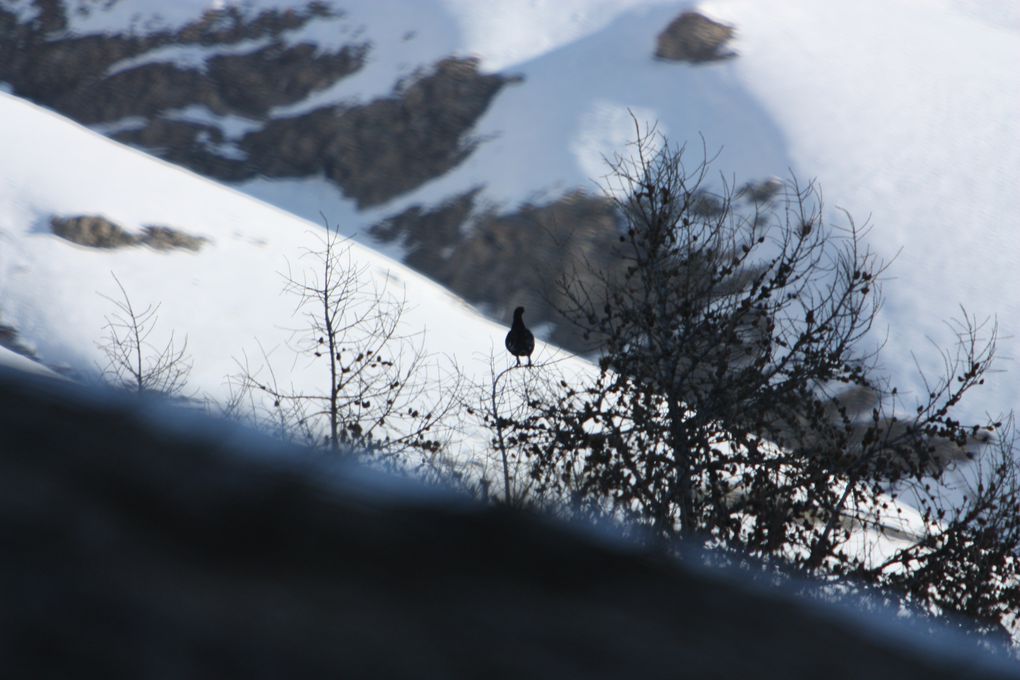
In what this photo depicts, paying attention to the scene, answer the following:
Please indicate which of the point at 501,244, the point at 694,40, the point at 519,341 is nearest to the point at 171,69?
the point at 501,244

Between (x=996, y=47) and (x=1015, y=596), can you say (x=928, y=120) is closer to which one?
(x=996, y=47)

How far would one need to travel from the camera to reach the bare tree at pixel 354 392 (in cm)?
1183

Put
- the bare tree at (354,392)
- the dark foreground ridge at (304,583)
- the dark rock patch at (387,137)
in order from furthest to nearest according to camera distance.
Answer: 1. the dark rock patch at (387,137)
2. the bare tree at (354,392)
3. the dark foreground ridge at (304,583)

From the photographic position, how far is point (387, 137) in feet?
250

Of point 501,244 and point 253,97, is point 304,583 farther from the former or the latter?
point 253,97

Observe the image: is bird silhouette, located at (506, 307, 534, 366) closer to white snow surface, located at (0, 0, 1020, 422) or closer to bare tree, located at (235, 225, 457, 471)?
bare tree, located at (235, 225, 457, 471)

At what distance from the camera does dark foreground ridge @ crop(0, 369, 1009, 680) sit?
1094 mm

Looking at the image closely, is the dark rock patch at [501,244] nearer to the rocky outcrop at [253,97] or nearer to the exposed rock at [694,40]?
the rocky outcrop at [253,97]

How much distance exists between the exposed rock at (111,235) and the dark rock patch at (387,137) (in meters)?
30.8

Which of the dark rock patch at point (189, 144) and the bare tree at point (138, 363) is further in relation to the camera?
the dark rock patch at point (189, 144)

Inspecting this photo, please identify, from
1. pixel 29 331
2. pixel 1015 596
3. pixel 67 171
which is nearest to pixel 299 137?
pixel 67 171

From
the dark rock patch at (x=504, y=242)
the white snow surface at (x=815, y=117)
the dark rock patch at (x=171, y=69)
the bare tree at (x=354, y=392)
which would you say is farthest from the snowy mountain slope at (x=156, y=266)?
the dark rock patch at (x=171, y=69)

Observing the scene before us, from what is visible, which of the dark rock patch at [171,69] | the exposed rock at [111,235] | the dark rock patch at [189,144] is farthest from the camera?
the dark rock patch at [171,69]

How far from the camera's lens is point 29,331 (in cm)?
3150
